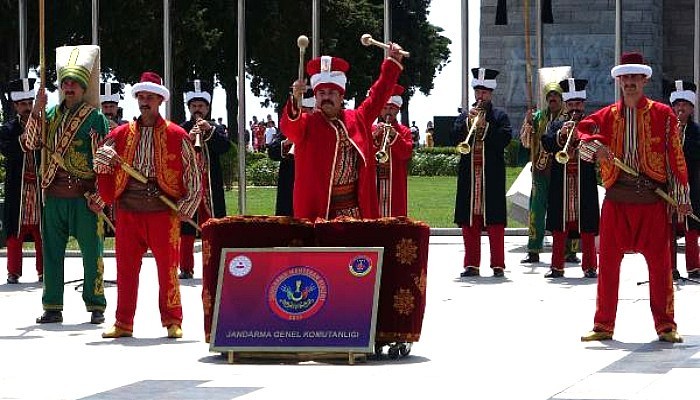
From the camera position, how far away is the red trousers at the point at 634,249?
47.4 ft

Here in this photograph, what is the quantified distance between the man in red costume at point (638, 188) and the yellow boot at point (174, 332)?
2.87 metres

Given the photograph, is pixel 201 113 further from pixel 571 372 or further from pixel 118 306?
pixel 571 372

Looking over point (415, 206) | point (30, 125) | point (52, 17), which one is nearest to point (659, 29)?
point (52, 17)

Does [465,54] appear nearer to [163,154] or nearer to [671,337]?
[163,154]

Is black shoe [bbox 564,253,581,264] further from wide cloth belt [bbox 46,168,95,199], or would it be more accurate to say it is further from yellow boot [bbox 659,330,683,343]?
yellow boot [bbox 659,330,683,343]

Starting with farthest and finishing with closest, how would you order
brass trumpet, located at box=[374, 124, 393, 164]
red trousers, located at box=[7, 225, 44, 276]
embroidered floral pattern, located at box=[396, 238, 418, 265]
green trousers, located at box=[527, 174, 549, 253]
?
1. green trousers, located at box=[527, 174, 549, 253]
2. red trousers, located at box=[7, 225, 44, 276]
3. brass trumpet, located at box=[374, 124, 393, 164]
4. embroidered floral pattern, located at box=[396, 238, 418, 265]

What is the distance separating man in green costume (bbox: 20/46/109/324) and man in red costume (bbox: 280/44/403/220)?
102 inches

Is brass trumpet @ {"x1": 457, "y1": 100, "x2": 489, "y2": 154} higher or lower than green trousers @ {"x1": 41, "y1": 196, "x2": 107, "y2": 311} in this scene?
higher

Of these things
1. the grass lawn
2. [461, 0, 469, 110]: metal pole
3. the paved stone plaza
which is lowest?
Result: the paved stone plaza

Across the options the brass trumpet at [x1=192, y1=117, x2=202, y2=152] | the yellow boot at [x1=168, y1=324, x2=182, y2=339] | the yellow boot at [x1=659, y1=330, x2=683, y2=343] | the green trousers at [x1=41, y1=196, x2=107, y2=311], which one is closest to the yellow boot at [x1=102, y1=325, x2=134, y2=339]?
the yellow boot at [x1=168, y1=324, x2=182, y2=339]

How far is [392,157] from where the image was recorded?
21.3m

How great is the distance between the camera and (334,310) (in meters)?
13.3

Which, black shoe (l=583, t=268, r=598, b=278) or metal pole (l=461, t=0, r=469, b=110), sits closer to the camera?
black shoe (l=583, t=268, r=598, b=278)

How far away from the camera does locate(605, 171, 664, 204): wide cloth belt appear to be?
47.6ft
